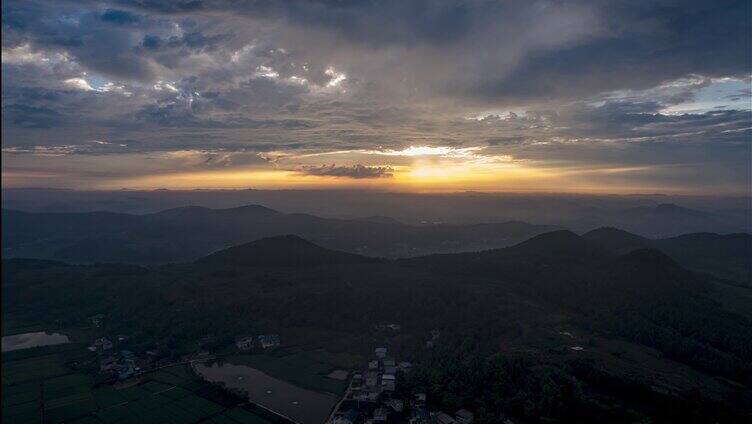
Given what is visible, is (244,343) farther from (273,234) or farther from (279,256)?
(273,234)

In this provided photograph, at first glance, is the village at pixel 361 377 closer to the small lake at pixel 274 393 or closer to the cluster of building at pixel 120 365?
the cluster of building at pixel 120 365

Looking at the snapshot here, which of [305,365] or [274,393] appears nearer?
[274,393]

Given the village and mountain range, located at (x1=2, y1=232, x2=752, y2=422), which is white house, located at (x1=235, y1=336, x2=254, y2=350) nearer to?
the village

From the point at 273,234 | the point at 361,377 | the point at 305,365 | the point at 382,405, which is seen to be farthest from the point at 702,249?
the point at 273,234

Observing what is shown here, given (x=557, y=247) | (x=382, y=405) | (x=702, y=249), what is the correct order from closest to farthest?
1. (x=382, y=405)
2. (x=557, y=247)
3. (x=702, y=249)

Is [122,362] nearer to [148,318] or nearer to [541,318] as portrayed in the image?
[148,318]

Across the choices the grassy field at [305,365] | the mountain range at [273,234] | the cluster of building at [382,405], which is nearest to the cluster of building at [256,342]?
the grassy field at [305,365]

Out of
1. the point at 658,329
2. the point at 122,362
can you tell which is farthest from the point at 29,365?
the point at 658,329
